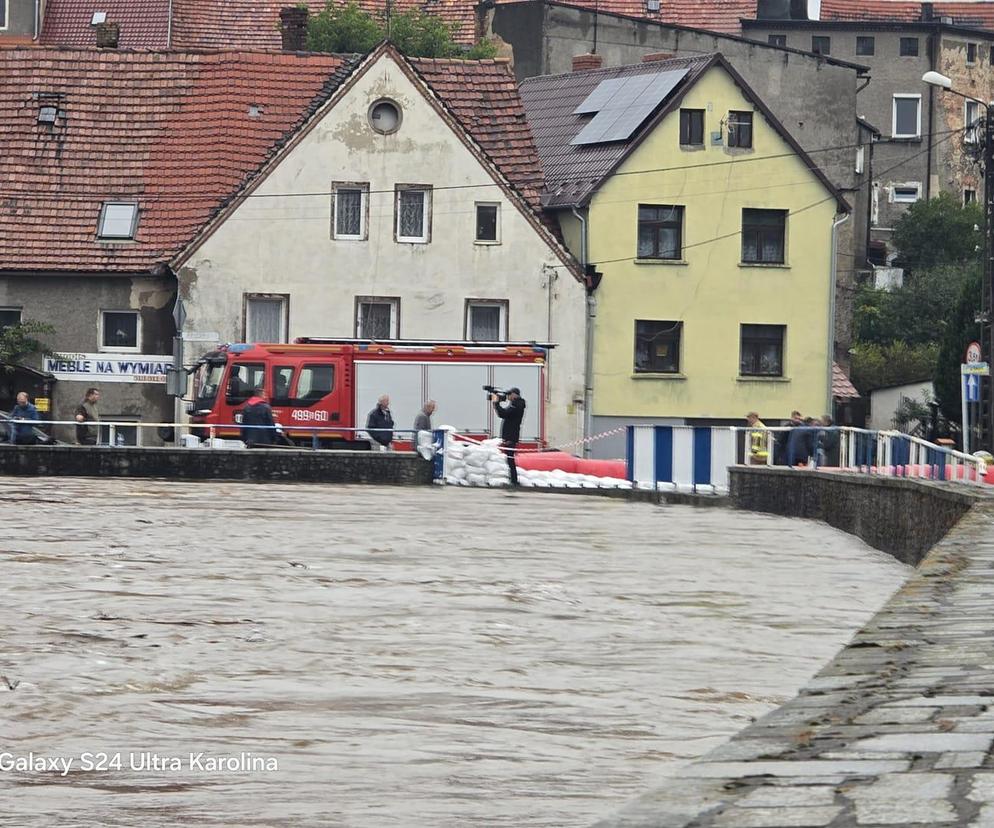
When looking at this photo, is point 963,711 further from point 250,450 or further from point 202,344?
point 202,344

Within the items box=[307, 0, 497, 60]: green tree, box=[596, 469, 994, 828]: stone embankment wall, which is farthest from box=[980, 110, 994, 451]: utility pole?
box=[307, 0, 497, 60]: green tree

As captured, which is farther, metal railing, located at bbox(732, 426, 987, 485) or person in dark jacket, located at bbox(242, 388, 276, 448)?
person in dark jacket, located at bbox(242, 388, 276, 448)

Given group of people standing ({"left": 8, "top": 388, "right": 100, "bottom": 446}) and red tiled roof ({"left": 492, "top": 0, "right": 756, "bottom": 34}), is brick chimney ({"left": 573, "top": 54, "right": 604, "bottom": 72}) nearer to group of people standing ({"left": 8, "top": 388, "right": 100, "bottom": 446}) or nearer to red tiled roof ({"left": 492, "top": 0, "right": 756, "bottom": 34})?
red tiled roof ({"left": 492, "top": 0, "right": 756, "bottom": 34})

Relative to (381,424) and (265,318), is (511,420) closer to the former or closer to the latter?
(381,424)

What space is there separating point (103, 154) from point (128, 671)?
126 feet

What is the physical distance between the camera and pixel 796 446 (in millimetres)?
30844

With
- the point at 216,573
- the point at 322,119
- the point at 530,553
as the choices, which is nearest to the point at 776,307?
the point at 322,119

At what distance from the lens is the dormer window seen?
48312mm

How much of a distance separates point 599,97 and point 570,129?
1.07m

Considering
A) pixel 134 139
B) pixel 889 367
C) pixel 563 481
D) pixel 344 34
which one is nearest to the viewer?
pixel 563 481

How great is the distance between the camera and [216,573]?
19.6 meters

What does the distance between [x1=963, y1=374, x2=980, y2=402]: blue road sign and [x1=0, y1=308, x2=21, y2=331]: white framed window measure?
20704 mm

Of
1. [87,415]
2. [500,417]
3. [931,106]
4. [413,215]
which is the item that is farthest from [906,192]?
[87,415]

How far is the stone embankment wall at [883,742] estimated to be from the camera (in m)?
6.02
